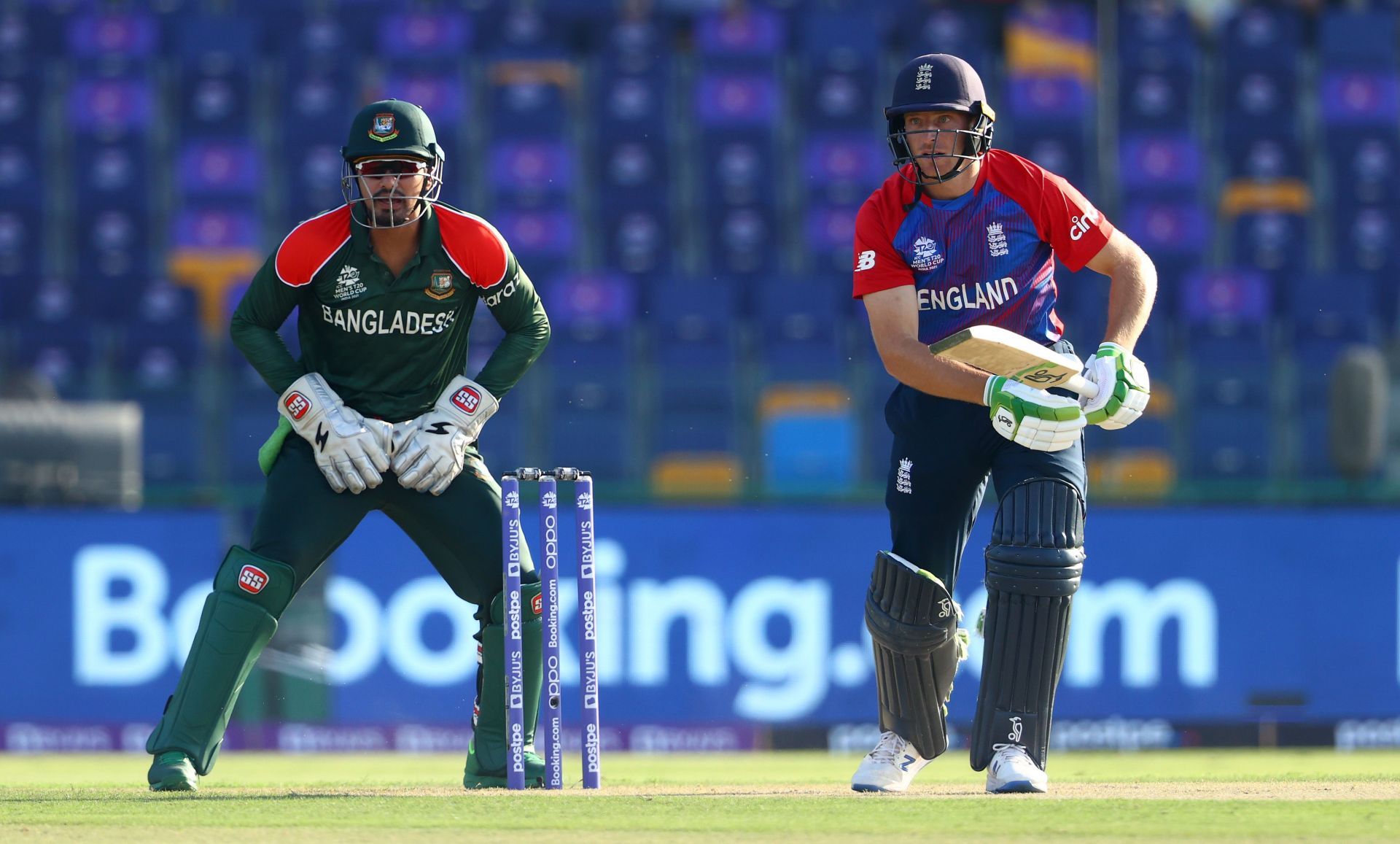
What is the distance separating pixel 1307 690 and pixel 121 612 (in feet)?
17.8

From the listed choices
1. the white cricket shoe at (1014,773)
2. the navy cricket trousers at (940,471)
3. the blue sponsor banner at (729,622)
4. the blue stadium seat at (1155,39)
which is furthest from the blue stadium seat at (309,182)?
the white cricket shoe at (1014,773)

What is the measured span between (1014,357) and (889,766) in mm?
1236

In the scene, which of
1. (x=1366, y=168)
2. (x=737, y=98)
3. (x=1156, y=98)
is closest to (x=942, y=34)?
(x=1156, y=98)

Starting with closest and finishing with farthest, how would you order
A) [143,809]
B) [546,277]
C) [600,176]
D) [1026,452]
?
[143,809], [1026,452], [546,277], [600,176]

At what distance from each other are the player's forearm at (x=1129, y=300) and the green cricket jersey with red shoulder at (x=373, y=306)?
1636 mm

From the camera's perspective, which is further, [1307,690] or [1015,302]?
[1307,690]

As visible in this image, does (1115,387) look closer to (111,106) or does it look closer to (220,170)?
(220,170)

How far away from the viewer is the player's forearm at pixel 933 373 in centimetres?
526

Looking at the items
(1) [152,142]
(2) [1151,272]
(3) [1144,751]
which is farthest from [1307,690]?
(1) [152,142]

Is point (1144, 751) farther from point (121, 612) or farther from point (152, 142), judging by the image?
point (152, 142)

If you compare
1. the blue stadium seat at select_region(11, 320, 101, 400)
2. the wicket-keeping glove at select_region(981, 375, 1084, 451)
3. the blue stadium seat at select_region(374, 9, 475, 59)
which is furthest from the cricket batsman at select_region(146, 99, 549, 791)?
the blue stadium seat at select_region(374, 9, 475, 59)

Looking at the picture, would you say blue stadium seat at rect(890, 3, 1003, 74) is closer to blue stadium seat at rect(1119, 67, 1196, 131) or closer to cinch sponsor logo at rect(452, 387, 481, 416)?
blue stadium seat at rect(1119, 67, 1196, 131)

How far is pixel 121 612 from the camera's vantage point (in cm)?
938

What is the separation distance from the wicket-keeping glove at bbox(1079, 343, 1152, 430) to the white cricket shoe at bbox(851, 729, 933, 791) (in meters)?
1.07
